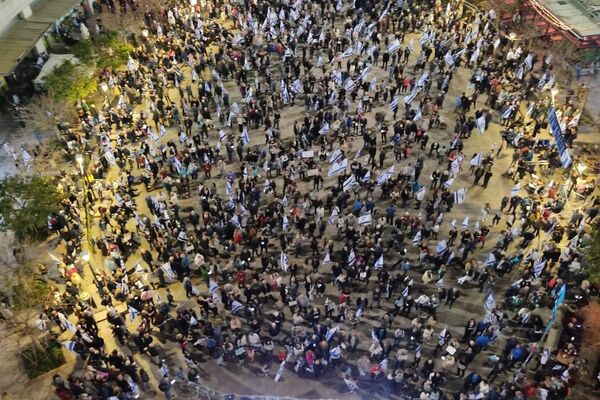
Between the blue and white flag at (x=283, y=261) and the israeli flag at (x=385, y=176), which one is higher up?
the israeli flag at (x=385, y=176)

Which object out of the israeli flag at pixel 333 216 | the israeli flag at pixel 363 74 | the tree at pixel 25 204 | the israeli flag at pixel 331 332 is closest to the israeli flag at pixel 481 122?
the israeli flag at pixel 363 74

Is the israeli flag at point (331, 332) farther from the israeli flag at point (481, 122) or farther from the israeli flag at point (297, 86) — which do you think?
the israeli flag at point (297, 86)

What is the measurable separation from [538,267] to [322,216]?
10.5 meters

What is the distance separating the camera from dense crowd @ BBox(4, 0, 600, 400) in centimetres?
2280

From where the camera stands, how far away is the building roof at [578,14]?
128 ft

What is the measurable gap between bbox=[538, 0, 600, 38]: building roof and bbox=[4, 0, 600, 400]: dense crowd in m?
3.58

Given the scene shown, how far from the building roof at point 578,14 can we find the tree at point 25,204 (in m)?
36.4

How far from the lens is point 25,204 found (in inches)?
1077

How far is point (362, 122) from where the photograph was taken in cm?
3369

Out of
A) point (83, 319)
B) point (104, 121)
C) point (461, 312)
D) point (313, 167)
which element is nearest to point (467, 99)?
point (313, 167)

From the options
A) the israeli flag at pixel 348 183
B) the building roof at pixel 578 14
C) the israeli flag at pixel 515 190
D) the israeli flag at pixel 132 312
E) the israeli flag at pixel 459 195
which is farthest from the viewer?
the building roof at pixel 578 14

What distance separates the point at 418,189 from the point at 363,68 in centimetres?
1203

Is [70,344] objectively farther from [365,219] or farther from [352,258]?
[365,219]

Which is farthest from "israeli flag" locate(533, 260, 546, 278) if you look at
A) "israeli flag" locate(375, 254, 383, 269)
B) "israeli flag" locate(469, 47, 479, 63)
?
"israeli flag" locate(469, 47, 479, 63)
